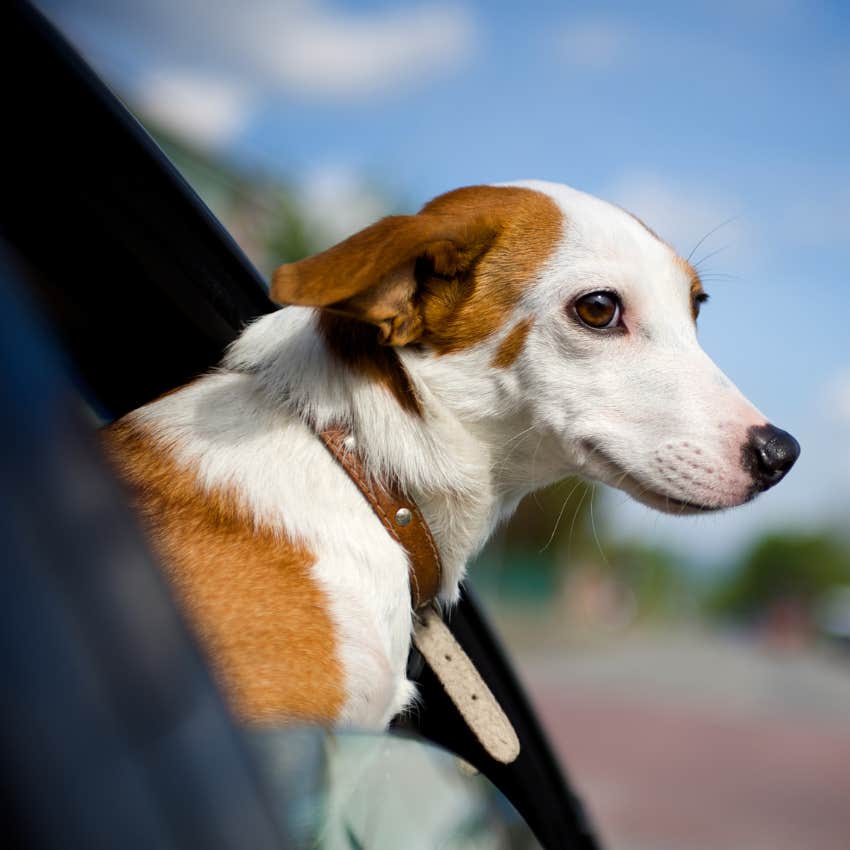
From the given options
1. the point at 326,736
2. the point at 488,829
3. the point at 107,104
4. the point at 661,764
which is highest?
the point at 107,104

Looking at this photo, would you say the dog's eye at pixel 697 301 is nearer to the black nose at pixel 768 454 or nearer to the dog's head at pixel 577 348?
the dog's head at pixel 577 348

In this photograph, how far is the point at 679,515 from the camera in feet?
5.97

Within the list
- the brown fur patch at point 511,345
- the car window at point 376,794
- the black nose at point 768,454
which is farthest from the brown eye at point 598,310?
the car window at point 376,794

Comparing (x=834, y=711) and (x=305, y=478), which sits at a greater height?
(x=305, y=478)

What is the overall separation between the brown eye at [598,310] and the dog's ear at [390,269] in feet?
0.73

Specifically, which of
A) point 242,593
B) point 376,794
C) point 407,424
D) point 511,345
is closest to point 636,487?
point 511,345

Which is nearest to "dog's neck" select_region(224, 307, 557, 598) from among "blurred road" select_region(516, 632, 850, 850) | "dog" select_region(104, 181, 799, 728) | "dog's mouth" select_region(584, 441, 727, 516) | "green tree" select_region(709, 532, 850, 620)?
"dog" select_region(104, 181, 799, 728)

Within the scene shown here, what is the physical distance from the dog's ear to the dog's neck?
10 centimetres

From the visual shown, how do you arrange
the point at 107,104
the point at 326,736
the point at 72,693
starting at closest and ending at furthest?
the point at 72,693
the point at 326,736
the point at 107,104

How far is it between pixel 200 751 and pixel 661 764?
45.5 feet

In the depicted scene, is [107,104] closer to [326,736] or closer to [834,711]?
[326,736]

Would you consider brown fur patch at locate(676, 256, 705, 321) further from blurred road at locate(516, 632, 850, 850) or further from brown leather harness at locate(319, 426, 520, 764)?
blurred road at locate(516, 632, 850, 850)

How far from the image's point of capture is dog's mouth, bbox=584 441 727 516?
5.84 feet

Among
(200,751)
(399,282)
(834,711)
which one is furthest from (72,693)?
(834,711)
